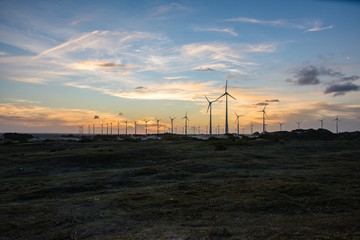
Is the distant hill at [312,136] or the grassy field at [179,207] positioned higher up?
the distant hill at [312,136]

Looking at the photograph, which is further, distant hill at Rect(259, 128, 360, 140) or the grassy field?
distant hill at Rect(259, 128, 360, 140)

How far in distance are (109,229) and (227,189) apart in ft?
31.1

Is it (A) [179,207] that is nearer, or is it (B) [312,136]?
(A) [179,207]

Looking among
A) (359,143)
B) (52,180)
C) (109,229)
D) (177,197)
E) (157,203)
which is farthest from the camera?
(359,143)

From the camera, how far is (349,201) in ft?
51.1

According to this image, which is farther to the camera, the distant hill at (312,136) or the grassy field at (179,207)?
the distant hill at (312,136)

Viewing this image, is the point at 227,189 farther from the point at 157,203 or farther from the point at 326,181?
the point at 326,181

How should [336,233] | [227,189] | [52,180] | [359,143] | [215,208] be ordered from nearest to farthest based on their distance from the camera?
1. [336,233]
2. [215,208]
3. [227,189]
4. [52,180]
5. [359,143]

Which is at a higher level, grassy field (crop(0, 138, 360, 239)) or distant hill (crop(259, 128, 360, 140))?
distant hill (crop(259, 128, 360, 140))

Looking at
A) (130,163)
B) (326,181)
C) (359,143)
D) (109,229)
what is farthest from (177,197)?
(359,143)

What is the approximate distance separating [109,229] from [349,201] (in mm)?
12640

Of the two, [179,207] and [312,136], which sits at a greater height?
[312,136]

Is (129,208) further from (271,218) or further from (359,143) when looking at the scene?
(359,143)

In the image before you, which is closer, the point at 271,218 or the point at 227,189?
the point at 271,218
